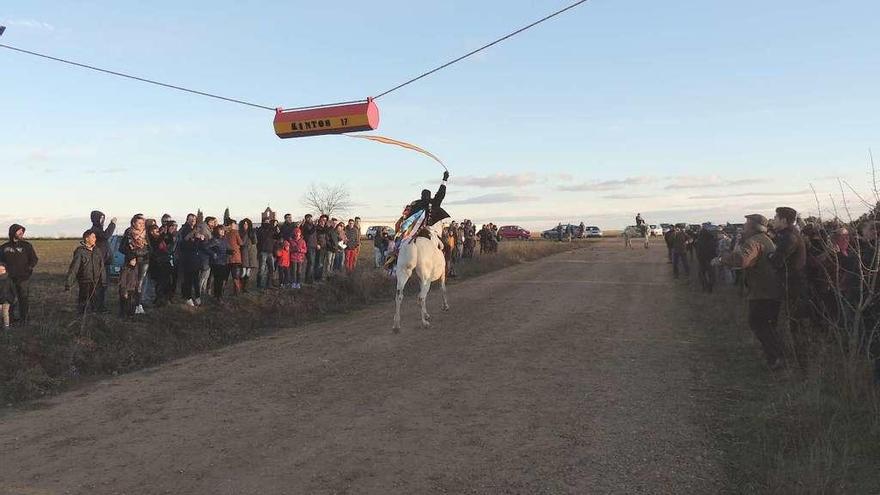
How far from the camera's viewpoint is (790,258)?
28.6 feet

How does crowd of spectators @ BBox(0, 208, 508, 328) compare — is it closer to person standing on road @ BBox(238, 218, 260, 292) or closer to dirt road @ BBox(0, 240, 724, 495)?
person standing on road @ BBox(238, 218, 260, 292)

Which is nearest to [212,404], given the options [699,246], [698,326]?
[698,326]

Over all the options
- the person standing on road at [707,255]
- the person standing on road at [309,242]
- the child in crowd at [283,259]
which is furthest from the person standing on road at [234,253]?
the person standing on road at [707,255]

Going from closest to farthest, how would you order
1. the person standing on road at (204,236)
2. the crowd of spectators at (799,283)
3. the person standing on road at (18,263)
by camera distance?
1. the crowd of spectators at (799,283)
2. the person standing on road at (18,263)
3. the person standing on road at (204,236)

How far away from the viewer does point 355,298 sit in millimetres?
17703

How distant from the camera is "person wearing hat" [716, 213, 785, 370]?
8.55 m

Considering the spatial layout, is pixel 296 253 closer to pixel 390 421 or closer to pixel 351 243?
pixel 351 243

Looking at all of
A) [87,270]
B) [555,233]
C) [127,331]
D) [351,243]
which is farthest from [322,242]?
[555,233]

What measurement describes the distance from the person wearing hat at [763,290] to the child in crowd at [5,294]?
11283mm

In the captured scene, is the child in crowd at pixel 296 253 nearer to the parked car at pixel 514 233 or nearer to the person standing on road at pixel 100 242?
the person standing on road at pixel 100 242

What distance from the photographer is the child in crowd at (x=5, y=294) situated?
1037 centimetres

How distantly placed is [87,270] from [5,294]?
1394 mm

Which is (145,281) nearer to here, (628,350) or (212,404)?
(212,404)

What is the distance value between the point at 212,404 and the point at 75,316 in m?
5.42
